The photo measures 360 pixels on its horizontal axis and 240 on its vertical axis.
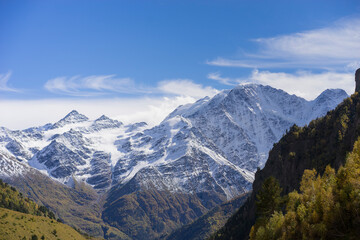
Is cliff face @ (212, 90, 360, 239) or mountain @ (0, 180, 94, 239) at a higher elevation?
cliff face @ (212, 90, 360, 239)

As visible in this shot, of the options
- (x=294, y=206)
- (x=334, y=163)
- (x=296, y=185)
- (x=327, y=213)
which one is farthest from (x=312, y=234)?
(x=296, y=185)

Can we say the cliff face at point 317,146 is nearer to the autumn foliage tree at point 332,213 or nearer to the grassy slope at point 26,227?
the autumn foliage tree at point 332,213

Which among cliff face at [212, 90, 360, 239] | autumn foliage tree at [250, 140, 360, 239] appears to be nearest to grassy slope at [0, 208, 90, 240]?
cliff face at [212, 90, 360, 239]

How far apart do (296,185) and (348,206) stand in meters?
100.0

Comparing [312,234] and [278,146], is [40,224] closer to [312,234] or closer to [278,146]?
[278,146]

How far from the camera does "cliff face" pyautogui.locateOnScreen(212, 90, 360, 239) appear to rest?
438 ft

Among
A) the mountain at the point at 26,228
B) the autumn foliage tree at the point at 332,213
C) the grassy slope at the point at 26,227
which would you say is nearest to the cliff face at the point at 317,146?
the autumn foliage tree at the point at 332,213

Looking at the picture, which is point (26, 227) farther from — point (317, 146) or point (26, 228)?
point (317, 146)

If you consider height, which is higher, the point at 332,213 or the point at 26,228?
the point at 332,213

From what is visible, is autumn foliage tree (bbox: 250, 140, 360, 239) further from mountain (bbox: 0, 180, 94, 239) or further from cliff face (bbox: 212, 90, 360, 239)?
mountain (bbox: 0, 180, 94, 239)

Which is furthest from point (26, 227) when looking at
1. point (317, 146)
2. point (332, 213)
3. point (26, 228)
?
point (332, 213)

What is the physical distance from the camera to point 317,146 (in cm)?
15588

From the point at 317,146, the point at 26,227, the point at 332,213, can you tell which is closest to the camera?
the point at 332,213

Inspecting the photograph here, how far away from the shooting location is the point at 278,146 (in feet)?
652
